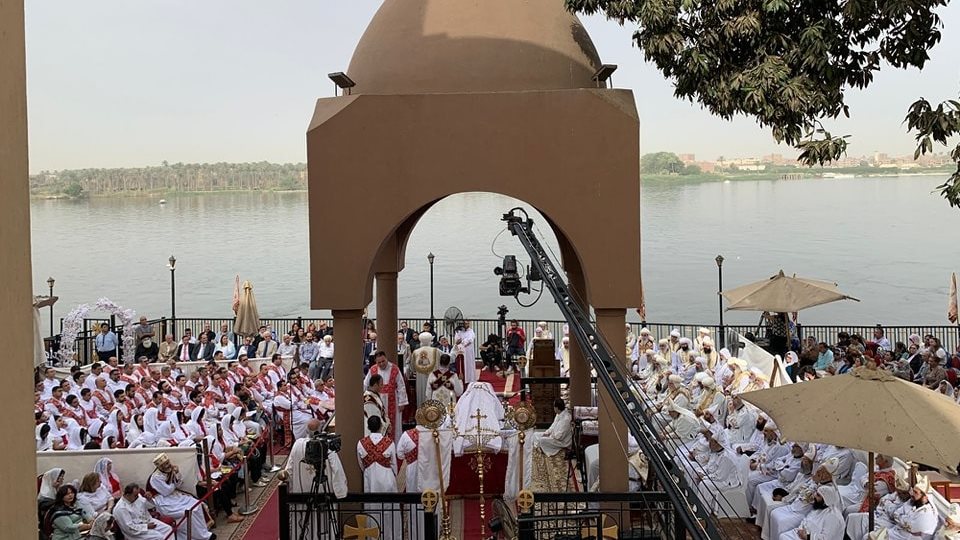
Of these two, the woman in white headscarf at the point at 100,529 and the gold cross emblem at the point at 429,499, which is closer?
the gold cross emblem at the point at 429,499

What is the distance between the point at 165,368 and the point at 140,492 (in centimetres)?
877

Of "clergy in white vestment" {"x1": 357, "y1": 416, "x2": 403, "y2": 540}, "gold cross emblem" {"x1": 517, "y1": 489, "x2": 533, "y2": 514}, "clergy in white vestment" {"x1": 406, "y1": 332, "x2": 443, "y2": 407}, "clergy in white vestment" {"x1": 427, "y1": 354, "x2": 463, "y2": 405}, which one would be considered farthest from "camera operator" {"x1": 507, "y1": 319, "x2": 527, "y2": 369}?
"gold cross emblem" {"x1": 517, "y1": 489, "x2": 533, "y2": 514}

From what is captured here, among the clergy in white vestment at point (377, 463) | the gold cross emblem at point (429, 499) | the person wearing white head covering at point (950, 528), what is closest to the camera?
the person wearing white head covering at point (950, 528)

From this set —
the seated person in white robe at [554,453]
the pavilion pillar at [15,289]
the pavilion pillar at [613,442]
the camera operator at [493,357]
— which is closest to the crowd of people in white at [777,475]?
the pavilion pillar at [613,442]

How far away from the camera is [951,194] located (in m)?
10.4

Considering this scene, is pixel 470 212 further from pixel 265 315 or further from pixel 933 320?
pixel 933 320

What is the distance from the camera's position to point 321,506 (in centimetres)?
958

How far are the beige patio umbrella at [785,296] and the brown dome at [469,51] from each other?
815 cm

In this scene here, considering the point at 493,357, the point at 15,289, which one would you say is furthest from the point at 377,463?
the point at 493,357

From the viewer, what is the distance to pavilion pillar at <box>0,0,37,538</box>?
2947 mm

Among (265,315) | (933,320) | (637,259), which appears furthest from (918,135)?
(265,315)

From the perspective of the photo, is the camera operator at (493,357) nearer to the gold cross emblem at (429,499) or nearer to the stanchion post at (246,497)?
the stanchion post at (246,497)

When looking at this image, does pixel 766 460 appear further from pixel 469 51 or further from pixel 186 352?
pixel 186 352

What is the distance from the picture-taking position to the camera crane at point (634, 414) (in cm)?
472
